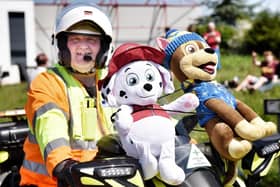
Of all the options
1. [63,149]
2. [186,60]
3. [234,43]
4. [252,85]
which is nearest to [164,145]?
[63,149]

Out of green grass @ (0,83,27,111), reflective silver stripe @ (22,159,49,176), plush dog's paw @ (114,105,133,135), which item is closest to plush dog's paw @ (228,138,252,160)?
plush dog's paw @ (114,105,133,135)

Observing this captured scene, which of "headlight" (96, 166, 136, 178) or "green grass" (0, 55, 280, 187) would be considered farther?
"green grass" (0, 55, 280, 187)

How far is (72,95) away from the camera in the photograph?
2.46 meters

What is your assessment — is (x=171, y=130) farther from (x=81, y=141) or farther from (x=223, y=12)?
(x=223, y=12)

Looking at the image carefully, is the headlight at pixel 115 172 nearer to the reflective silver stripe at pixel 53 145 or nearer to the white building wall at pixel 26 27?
the reflective silver stripe at pixel 53 145

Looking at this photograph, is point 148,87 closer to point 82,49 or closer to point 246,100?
point 82,49

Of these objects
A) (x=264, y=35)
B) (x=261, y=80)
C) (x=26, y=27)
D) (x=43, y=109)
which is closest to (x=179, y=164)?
(x=43, y=109)

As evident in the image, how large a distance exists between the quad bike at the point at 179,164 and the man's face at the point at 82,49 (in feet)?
1.43

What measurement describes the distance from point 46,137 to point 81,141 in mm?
229

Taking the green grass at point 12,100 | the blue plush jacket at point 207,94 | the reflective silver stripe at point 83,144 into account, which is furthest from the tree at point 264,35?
the reflective silver stripe at point 83,144

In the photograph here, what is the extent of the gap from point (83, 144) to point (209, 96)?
0.66 metres

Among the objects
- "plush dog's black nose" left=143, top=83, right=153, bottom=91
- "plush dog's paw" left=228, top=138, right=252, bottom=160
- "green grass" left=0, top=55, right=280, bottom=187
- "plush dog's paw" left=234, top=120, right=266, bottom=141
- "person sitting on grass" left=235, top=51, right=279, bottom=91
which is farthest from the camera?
"person sitting on grass" left=235, top=51, right=279, bottom=91

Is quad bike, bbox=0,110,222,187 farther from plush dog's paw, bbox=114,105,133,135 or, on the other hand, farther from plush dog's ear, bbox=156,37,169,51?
plush dog's ear, bbox=156,37,169,51

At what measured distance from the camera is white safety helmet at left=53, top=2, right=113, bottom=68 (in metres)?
2.47
